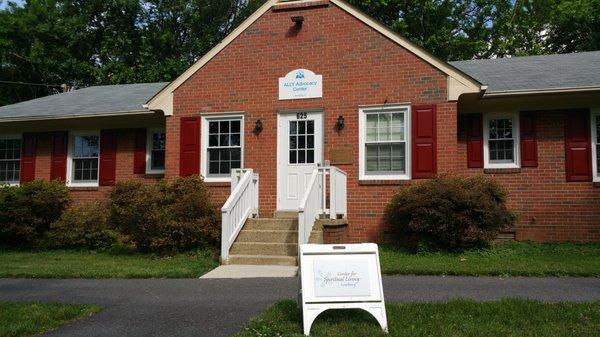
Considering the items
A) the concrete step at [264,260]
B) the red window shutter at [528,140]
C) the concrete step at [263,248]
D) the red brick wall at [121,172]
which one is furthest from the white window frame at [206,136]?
the red window shutter at [528,140]

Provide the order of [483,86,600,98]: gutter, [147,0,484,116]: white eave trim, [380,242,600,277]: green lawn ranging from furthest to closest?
1. [147,0,484,116]: white eave trim
2. [483,86,600,98]: gutter
3. [380,242,600,277]: green lawn

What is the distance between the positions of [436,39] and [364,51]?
48.6ft

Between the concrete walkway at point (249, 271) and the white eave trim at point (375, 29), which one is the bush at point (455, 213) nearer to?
the white eave trim at point (375, 29)

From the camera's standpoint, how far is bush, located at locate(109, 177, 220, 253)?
10328 millimetres

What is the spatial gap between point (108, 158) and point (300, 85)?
20.2 feet

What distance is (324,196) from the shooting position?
34.9ft

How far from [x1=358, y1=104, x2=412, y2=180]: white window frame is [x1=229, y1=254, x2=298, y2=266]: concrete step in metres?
3.02

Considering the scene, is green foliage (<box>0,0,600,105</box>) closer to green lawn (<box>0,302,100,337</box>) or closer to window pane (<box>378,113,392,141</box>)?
window pane (<box>378,113,392,141</box>)

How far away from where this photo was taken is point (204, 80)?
12719mm

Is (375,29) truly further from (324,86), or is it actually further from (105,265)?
(105,265)

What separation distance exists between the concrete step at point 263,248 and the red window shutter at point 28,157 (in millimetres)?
8591

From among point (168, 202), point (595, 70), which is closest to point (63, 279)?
point (168, 202)

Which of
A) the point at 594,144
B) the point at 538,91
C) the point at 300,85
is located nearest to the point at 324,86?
the point at 300,85

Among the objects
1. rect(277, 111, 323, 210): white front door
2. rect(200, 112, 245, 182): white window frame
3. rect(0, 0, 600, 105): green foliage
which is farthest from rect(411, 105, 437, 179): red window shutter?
rect(0, 0, 600, 105): green foliage
